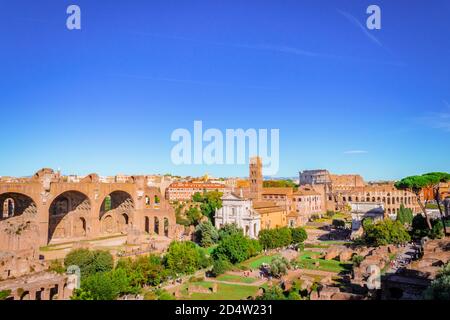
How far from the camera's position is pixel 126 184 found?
46656 mm

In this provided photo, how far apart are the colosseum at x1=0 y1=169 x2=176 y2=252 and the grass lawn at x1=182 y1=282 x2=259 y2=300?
19.2m

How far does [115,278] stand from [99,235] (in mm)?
26122

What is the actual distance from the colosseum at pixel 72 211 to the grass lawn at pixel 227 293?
62.9ft

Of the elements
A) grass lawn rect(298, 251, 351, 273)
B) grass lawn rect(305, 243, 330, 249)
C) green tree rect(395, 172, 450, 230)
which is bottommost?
grass lawn rect(298, 251, 351, 273)

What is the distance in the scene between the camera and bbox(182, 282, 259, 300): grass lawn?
22547mm

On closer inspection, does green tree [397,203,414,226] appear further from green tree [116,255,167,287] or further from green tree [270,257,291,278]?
green tree [116,255,167,287]

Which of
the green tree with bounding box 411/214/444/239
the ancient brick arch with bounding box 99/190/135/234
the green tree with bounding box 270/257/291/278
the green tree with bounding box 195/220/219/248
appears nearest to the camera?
the green tree with bounding box 270/257/291/278

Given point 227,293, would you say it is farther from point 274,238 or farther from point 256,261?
point 274,238

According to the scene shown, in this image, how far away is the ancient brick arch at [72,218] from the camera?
42.7 metres

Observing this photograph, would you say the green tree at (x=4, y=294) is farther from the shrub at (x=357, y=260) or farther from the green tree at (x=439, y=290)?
the shrub at (x=357, y=260)

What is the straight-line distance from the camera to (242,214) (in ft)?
147

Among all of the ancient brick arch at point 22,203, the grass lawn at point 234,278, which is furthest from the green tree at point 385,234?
the ancient brick arch at point 22,203

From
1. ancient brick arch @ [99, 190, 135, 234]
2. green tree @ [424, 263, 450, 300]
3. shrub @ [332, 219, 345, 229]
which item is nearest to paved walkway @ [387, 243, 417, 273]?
green tree @ [424, 263, 450, 300]
